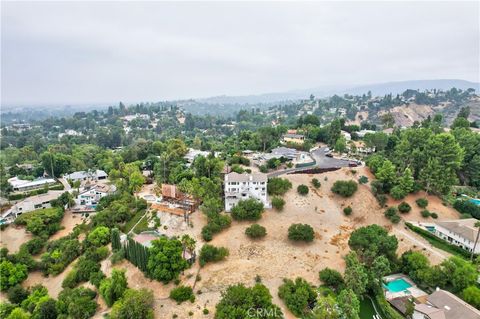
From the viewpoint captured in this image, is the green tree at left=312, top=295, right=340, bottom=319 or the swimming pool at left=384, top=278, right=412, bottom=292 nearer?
the green tree at left=312, top=295, right=340, bottom=319

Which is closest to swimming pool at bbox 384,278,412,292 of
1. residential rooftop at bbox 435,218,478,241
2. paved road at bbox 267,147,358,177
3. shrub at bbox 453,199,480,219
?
residential rooftop at bbox 435,218,478,241

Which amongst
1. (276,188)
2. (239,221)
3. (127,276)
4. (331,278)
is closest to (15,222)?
(127,276)

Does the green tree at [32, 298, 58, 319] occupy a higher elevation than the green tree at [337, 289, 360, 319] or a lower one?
lower

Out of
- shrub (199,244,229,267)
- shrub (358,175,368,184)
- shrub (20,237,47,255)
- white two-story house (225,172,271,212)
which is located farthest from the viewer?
shrub (358,175,368,184)

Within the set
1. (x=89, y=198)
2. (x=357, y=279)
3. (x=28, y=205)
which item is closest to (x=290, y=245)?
(x=357, y=279)

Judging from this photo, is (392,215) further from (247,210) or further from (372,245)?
(247,210)

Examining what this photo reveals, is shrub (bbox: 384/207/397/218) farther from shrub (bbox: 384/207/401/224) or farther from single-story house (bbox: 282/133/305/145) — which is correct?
single-story house (bbox: 282/133/305/145)

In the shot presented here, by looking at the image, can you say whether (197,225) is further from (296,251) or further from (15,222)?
(15,222)
